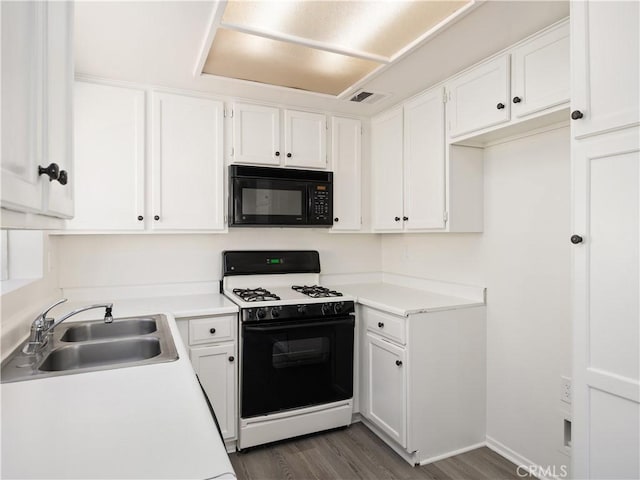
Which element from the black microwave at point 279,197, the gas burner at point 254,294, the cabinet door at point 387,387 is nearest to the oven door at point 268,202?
the black microwave at point 279,197

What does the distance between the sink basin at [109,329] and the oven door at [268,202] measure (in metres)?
0.90

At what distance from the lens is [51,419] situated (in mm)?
953

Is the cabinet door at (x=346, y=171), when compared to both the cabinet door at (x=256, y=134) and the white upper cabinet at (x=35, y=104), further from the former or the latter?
the white upper cabinet at (x=35, y=104)

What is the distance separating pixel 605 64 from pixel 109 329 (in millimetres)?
2358

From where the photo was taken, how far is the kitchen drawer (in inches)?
90.8

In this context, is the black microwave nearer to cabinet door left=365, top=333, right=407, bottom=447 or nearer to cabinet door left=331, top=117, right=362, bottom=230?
cabinet door left=331, top=117, right=362, bottom=230

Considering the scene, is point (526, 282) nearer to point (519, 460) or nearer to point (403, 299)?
point (403, 299)

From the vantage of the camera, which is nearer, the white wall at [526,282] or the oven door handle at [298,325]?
the white wall at [526,282]

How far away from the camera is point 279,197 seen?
275 cm

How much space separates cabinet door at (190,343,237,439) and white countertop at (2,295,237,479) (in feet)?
3.36

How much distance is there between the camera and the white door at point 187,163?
2.48m

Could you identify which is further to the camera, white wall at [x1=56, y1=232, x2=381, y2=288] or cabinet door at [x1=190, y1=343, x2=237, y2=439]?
white wall at [x1=56, y1=232, x2=381, y2=288]

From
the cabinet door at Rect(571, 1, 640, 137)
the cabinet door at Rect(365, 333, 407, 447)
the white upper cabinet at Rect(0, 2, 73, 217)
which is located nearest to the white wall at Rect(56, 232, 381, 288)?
the cabinet door at Rect(365, 333, 407, 447)

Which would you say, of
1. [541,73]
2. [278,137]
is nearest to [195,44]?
[278,137]
